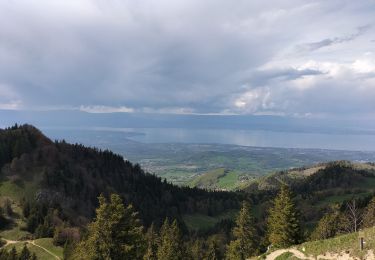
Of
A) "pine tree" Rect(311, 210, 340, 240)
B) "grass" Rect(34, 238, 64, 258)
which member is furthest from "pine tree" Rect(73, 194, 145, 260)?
"pine tree" Rect(311, 210, 340, 240)

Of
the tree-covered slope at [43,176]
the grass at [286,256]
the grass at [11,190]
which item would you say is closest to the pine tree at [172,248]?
the grass at [286,256]

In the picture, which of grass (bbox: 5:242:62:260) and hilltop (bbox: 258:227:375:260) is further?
grass (bbox: 5:242:62:260)

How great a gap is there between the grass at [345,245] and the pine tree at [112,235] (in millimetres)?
21487

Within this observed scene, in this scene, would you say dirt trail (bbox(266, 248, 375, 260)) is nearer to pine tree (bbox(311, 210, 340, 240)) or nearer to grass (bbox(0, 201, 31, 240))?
pine tree (bbox(311, 210, 340, 240))

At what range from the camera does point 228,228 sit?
627ft

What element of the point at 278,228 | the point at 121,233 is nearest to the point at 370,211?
the point at 278,228

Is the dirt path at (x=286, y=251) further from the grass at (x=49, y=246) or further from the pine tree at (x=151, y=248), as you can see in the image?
the grass at (x=49, y=246)

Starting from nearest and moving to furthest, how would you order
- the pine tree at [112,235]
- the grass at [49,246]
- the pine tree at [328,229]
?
the pine tree at [112,235]
the grass at [49,246]
the pine tree at [328,229]

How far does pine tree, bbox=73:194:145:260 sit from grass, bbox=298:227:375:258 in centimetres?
2149

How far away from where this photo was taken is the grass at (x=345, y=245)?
37.2m

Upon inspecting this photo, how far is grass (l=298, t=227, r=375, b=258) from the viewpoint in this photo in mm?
37219

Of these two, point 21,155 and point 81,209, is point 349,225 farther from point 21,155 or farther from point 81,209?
point 21,155

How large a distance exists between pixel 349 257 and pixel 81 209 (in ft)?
464

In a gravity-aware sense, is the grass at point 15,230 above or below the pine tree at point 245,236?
below
